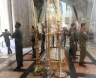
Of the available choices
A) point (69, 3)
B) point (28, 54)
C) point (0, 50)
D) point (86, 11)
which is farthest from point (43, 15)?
point (86, 11)

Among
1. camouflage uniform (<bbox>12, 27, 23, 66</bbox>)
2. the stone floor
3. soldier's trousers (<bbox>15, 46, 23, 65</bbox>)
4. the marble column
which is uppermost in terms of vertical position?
the marble column

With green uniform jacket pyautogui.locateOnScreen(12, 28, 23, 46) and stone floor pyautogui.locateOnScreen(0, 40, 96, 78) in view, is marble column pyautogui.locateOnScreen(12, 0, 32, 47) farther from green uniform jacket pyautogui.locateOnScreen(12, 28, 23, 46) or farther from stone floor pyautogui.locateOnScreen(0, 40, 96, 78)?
green uniform jacket pyautogui.locateOnScreen(12, 28, 23, 46)

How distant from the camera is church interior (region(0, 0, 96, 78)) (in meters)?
3.46

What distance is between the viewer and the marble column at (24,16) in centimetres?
523

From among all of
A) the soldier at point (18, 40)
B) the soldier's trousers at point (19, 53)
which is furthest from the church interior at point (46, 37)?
the soldier at point (18, 40)

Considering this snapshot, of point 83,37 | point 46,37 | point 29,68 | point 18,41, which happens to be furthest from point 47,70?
point 83,37

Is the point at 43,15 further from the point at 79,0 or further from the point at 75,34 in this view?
the point at 79,0

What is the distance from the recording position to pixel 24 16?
605 cm

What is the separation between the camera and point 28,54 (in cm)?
→ 533

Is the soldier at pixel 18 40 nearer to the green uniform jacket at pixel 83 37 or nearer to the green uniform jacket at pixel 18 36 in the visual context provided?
the green uniform jacket at pixel 18 36

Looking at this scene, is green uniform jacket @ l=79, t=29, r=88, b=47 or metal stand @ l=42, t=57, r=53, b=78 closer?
metal stand @ l=42, t=57, r=53, b=78

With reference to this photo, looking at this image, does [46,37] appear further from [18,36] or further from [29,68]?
[29,68]

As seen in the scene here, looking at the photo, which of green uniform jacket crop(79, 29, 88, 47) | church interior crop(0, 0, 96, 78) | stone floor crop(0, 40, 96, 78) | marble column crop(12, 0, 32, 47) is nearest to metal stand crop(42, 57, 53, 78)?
church interior crop(0, 0, 96, 78)

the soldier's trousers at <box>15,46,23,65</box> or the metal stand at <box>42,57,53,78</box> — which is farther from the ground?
the soldier's trousers at <box>15,46,23,65</box>
